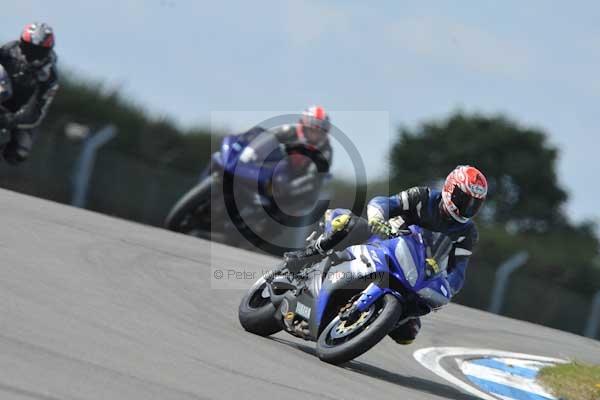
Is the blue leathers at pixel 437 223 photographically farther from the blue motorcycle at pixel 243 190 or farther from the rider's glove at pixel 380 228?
the blue motorcycle at pixel 243 190

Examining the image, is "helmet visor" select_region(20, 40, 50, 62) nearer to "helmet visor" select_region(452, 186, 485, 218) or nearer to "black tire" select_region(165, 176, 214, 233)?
"black tire" select_region(165, 176, 214, 233)

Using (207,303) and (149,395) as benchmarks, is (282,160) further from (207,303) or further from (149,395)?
(149,395)

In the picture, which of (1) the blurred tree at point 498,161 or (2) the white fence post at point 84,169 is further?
(1) the blurred tree at point 498,161

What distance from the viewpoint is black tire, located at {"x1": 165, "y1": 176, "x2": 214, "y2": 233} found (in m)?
13.8

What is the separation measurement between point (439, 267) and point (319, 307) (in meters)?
0.79

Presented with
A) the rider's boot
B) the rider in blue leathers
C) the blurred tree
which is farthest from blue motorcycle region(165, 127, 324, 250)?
the blurred tree

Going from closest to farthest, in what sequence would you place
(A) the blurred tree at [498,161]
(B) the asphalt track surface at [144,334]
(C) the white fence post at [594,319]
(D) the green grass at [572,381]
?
1. (B) the asphalt track surface at [144,334]
2. (D) the green grass at [572,381]
3. (C) the white fence post at [594,319]
4. (A) the blurred tree at [498,161]

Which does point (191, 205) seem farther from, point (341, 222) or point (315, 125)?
point (341, 222)

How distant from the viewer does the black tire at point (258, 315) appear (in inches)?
318

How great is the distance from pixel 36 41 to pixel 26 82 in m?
0.55

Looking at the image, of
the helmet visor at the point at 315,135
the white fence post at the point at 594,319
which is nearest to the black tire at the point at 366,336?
the helmet visor at the point at 315,135

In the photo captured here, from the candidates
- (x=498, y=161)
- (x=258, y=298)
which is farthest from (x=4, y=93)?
(x=498, y=161)

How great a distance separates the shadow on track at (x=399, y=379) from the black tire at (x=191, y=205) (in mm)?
5522

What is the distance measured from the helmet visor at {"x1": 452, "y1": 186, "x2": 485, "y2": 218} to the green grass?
213 cm
